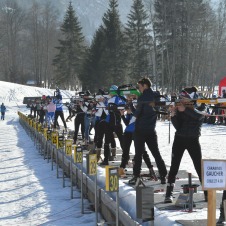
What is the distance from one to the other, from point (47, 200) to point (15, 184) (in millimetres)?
1991

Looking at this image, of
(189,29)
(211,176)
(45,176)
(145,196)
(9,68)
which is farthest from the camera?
(9,68)

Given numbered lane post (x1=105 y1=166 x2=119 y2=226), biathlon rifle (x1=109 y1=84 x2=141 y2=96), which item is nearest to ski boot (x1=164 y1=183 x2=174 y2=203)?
numbered lane post (x1=105 y1=166 x2=119 y2=226)

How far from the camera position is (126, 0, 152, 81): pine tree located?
54531mm

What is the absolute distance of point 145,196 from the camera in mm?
5766

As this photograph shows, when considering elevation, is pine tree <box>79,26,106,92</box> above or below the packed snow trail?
above

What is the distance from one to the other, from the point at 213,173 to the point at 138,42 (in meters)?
51.4

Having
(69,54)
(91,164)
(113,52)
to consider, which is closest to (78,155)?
(91,164)

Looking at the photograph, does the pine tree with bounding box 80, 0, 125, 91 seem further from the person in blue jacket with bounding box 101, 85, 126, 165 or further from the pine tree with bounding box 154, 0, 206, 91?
the person in blue jacket with bounding box 101, 85, 126, 165

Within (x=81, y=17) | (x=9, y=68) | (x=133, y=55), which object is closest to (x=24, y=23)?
(x=9, y=68)

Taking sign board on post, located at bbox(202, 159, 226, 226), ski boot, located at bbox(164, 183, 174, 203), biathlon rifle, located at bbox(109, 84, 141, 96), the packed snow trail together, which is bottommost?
the packed snow trail

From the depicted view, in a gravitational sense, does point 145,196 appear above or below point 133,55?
below

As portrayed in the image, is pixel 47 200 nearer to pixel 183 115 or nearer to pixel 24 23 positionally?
pixel 183 115

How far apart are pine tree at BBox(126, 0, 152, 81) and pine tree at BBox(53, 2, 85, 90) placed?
10540 mm

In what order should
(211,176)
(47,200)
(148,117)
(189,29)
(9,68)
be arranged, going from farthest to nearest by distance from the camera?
(9,68) → (189,29) → (47,200) → (148,117) → (211,176)
